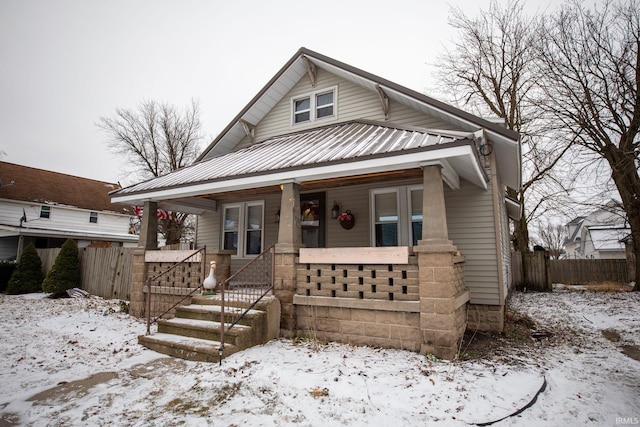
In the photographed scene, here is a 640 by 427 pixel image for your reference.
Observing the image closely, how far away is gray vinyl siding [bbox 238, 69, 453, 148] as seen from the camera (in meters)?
8.76

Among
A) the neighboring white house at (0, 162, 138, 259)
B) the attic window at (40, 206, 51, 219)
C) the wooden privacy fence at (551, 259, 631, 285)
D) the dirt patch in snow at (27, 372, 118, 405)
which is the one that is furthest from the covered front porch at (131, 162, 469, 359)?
the attic window at (40, 206, 51, 219)

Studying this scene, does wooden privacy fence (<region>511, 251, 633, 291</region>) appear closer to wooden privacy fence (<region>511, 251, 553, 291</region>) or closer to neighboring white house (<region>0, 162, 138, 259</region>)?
wooden privacy fence (<region>511, 251, 553, 291</region>)

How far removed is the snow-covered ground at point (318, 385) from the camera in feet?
11.6

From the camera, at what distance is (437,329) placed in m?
5.27

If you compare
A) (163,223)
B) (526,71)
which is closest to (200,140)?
(163,223)

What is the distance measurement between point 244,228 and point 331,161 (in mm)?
5521

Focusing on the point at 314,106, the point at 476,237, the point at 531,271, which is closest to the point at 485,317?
the point at 476,237

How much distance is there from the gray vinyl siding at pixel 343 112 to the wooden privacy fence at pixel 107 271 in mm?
7126

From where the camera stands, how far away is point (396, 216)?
27.3ft

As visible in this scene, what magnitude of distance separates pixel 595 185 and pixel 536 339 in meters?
12.8

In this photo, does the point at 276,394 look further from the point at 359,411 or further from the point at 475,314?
the point at 475,314

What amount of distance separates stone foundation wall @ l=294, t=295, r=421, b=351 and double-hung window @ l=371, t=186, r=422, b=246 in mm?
2607

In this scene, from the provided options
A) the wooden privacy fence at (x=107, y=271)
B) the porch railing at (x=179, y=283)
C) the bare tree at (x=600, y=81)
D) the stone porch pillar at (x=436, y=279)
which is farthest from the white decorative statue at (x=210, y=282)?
the bare tree at (x=600, y=81)

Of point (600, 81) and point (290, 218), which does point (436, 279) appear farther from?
point (600, 81)
